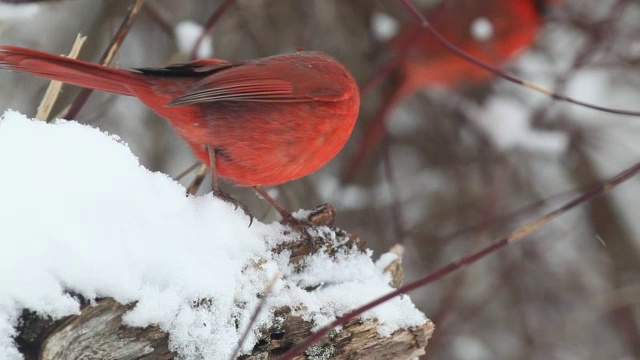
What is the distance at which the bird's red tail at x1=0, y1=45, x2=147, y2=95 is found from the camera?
6.75 ft

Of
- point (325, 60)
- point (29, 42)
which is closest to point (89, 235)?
point (325, 60)

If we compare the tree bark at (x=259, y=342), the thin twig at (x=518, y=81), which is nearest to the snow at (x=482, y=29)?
the thin twig at (x=518, y=81)

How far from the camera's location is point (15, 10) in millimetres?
2818

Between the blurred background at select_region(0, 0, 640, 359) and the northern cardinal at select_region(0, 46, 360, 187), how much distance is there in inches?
60.2

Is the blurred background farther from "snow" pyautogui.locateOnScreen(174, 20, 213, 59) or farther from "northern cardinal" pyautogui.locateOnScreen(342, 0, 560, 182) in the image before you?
"snow" pyautogui.locateOnScreen(174, 20, 213, 59)

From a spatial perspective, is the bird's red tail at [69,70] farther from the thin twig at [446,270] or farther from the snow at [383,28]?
the snow at [383,28]

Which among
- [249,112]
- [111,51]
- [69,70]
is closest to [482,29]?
[249,112]

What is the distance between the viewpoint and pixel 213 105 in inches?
93.6

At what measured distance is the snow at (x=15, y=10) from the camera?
277cm

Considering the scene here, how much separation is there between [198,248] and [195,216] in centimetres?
13

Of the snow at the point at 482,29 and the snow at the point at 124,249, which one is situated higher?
the snow at the point at 482,29

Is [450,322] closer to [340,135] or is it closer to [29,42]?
[340,135]

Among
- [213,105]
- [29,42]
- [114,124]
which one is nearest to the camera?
[213,105]

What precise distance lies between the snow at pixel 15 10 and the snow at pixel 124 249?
3.47 feet
